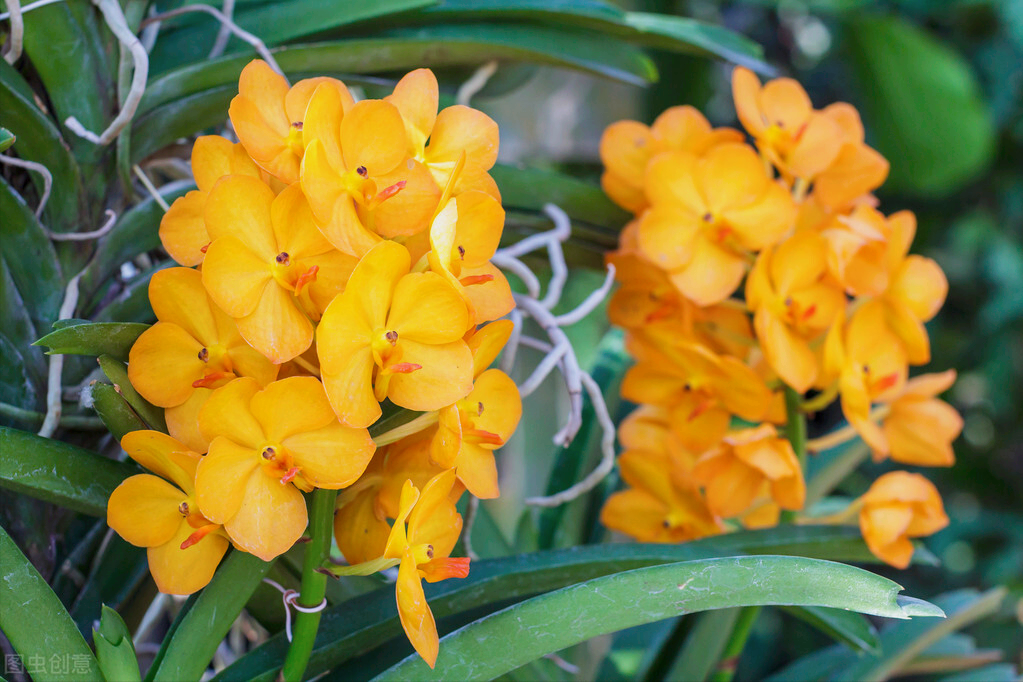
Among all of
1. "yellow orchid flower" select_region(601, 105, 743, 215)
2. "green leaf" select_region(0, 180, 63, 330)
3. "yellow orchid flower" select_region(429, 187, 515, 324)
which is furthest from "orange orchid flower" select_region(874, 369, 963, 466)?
"green leaf" select_region(0, 180, 63, 330)

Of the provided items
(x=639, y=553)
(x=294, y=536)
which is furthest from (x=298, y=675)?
(x=639, y=553)

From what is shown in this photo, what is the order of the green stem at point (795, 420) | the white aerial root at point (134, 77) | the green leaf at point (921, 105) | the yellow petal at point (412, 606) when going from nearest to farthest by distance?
the yellow petal at point (412, 606) → the white aerial root at point (134, 77) → the green stem at point (795, 420) → the green leaf at point (921, 105)

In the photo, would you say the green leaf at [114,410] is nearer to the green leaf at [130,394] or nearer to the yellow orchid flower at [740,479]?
the green leaf at [130,394]

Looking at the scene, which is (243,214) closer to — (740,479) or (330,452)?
(330,452)

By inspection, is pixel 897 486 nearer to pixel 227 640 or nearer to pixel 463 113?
pixel 463 113

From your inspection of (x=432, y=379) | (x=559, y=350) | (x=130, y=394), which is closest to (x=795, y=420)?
(x=559, y=350)

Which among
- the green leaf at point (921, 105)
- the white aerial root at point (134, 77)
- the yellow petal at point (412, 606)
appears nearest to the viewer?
the yellow petal at point (412, 606)

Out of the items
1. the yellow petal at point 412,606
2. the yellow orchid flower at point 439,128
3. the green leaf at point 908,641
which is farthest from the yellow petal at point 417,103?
the green leaf at point 908,641
